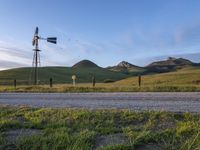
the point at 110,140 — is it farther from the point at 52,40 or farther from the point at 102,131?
the point at 52,40

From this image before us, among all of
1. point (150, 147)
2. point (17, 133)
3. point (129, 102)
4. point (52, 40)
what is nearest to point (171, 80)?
point (52, 40)

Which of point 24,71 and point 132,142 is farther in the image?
point 24,71

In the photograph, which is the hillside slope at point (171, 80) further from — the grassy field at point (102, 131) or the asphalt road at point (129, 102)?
the grassy field at point (102, 131)

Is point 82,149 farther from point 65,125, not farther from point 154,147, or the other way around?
point 65,125

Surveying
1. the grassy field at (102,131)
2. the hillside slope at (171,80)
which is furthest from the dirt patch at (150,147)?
the hillside slope at (171,80)

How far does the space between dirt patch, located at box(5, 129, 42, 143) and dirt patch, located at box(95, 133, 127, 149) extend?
1.38 meters

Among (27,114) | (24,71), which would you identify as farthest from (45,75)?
(27,114)

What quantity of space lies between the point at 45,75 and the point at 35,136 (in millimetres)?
114467

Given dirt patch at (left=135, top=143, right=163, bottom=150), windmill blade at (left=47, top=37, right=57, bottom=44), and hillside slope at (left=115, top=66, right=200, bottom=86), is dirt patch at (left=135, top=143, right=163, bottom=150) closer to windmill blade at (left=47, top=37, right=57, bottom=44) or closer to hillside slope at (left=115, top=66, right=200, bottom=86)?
hillside slope at (left=115, top=66, right=200, bottom=86)

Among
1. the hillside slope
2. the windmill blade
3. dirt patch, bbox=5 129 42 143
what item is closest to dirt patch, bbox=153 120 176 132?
dirt patch, bbox=5 129 42 143

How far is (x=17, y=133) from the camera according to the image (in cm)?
818

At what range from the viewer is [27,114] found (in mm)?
10414

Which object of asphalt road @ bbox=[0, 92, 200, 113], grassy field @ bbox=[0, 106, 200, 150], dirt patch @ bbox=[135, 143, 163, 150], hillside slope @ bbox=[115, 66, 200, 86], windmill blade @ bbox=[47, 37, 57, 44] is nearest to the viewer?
dirt patch @ bbox=[135, 143, 163, 150]

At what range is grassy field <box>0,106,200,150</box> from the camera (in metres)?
7.11
